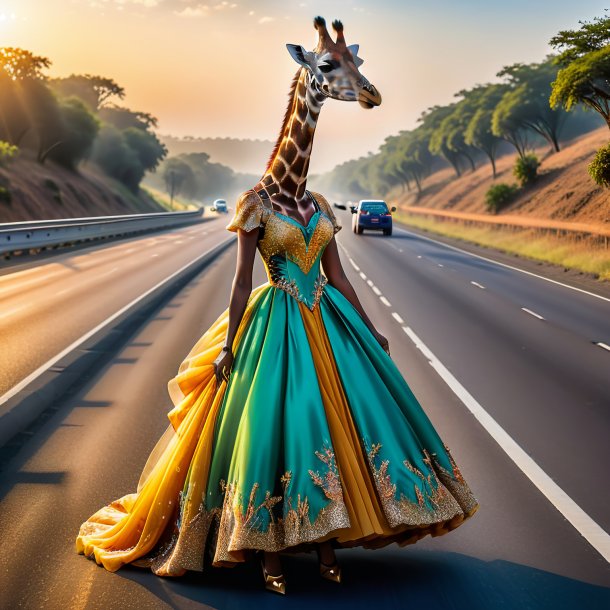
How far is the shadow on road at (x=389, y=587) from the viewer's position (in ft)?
13.7

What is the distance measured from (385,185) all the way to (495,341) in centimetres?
17039

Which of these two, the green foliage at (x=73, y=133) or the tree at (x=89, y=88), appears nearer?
the green foliage at (x=73, y=133)

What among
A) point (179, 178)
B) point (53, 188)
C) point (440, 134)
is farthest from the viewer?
point (179, 178)

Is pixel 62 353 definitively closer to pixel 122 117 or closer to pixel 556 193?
pixel 556 193

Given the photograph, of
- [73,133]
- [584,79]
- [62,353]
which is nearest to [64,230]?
[584,79]

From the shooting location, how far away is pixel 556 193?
5391 centimetres

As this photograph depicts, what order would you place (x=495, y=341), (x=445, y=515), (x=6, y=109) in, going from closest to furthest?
(x=445, y=515) → (x=495, y=341) → (x=6, y=109)

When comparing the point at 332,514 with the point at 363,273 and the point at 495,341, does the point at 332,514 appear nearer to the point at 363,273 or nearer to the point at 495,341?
the point at 495,341

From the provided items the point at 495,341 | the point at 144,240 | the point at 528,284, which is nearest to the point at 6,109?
the point at 144,240

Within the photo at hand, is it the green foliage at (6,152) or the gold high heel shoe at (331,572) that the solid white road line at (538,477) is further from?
the green foliage at (6,152)

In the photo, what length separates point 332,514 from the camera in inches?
156

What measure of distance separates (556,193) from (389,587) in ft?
173

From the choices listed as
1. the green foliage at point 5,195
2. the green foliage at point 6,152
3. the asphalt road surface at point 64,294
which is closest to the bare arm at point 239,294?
the asphalt road surface at point 64,294

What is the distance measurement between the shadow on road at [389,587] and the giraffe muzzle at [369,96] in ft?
8.26
